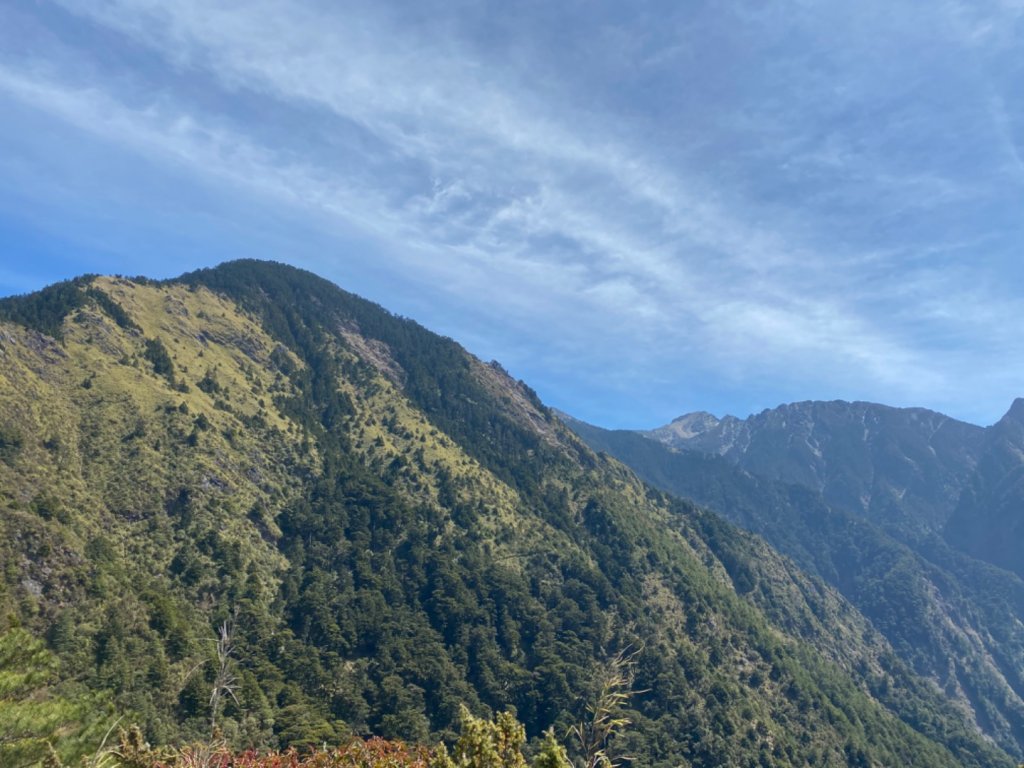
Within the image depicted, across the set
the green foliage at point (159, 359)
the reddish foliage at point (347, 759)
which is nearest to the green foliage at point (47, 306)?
the green foliage at point (159, 359)

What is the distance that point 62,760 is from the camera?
3084 cm

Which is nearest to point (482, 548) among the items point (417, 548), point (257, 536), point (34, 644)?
point (417, 548)

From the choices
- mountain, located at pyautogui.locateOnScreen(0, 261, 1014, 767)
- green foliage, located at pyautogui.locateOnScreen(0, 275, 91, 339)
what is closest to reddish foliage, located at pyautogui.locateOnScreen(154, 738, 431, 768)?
mountain, located at pyautogui.locateOnScreen(0, 261, 1014, 767)

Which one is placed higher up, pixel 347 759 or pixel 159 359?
pixel 159 359

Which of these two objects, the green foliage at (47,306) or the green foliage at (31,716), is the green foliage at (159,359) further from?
the green foliage at (31,716)

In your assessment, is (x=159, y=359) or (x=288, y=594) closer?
A: (x=288, y=594)

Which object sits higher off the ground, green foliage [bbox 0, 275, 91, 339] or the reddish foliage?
green foliage [bbox 0, 275, 91, 339]

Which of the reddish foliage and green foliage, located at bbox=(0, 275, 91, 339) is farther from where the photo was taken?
green foliage, located at bbox=(0, 275, 91, 339)

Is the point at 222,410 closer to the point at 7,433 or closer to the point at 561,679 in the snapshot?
the point at 7,433

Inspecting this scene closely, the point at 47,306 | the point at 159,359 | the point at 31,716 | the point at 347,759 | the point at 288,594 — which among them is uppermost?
the point at 47,306

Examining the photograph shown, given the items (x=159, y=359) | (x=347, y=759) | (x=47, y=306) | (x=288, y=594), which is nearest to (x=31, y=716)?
(x=347, y=759)

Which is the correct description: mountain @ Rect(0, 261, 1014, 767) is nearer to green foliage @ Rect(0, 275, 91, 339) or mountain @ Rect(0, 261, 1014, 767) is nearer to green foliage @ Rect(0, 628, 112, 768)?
green foliage @ Rect(0, 275, 91, 339)

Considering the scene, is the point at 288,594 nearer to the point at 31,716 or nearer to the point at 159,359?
the point at 159,359

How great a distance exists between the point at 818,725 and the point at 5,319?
212 m
